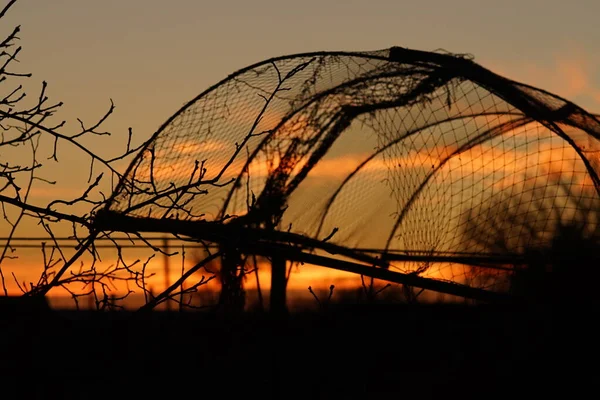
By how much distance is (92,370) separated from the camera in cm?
488

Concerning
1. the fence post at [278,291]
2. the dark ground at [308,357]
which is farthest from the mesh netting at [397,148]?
the dark ground at [308,357]

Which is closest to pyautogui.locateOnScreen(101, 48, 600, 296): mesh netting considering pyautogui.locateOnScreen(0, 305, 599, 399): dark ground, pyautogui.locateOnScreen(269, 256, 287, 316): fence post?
pyautogui.locateOnScreen(269, 256, 287, 316): fence post

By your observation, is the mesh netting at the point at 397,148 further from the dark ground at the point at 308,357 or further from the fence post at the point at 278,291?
the dark ground at the point at 308,357

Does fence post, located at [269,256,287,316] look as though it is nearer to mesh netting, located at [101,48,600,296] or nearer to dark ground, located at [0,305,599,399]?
dark ground, located at [0,305,599,399]

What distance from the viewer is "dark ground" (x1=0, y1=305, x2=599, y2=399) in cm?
473

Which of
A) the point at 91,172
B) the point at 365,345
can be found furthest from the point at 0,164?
the point at 365,345

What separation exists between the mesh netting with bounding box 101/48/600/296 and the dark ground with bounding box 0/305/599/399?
3.70 m

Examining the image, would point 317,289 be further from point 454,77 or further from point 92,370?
point 92,370

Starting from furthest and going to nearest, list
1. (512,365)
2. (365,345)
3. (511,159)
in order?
(511,159), (365,345), (512,365)

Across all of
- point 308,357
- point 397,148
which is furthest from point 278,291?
point 397,148

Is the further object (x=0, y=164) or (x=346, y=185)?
(x=346, y=185)

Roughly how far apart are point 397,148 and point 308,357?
18.3 feet

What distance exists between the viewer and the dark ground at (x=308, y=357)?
473 cm

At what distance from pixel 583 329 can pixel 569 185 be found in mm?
7251
